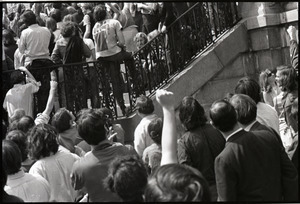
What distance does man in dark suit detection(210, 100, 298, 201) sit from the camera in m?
4.48

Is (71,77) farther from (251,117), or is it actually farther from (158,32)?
(251,117)

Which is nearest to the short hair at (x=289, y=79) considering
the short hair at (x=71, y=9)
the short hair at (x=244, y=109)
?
the short hair at (x=244, y=109)

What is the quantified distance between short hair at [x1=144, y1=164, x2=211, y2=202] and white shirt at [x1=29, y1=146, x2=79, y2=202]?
2.30m

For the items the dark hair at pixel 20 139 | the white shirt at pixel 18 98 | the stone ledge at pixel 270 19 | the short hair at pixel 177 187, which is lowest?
the short hair at pixel 177 187

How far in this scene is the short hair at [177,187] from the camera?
9.04 feet

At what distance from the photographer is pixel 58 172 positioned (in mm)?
5105

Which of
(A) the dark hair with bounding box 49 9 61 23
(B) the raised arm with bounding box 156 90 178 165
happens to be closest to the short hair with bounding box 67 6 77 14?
(A) the dark hair with bounding box 49 9 61 23


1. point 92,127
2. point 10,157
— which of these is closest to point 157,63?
point 92,127

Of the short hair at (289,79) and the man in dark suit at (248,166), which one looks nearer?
the man in dark suit at (248,166)

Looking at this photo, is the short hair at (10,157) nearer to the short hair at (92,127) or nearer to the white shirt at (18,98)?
the short hair at (92,127)

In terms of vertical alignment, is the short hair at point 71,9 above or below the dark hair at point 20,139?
above

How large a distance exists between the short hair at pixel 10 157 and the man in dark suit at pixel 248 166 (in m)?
1.40

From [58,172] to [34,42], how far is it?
4627 millimetres

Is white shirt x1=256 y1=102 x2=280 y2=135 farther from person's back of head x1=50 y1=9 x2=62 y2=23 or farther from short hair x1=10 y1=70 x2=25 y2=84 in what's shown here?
person's back of head x1=50 y1=9 x2=62 y2=23
